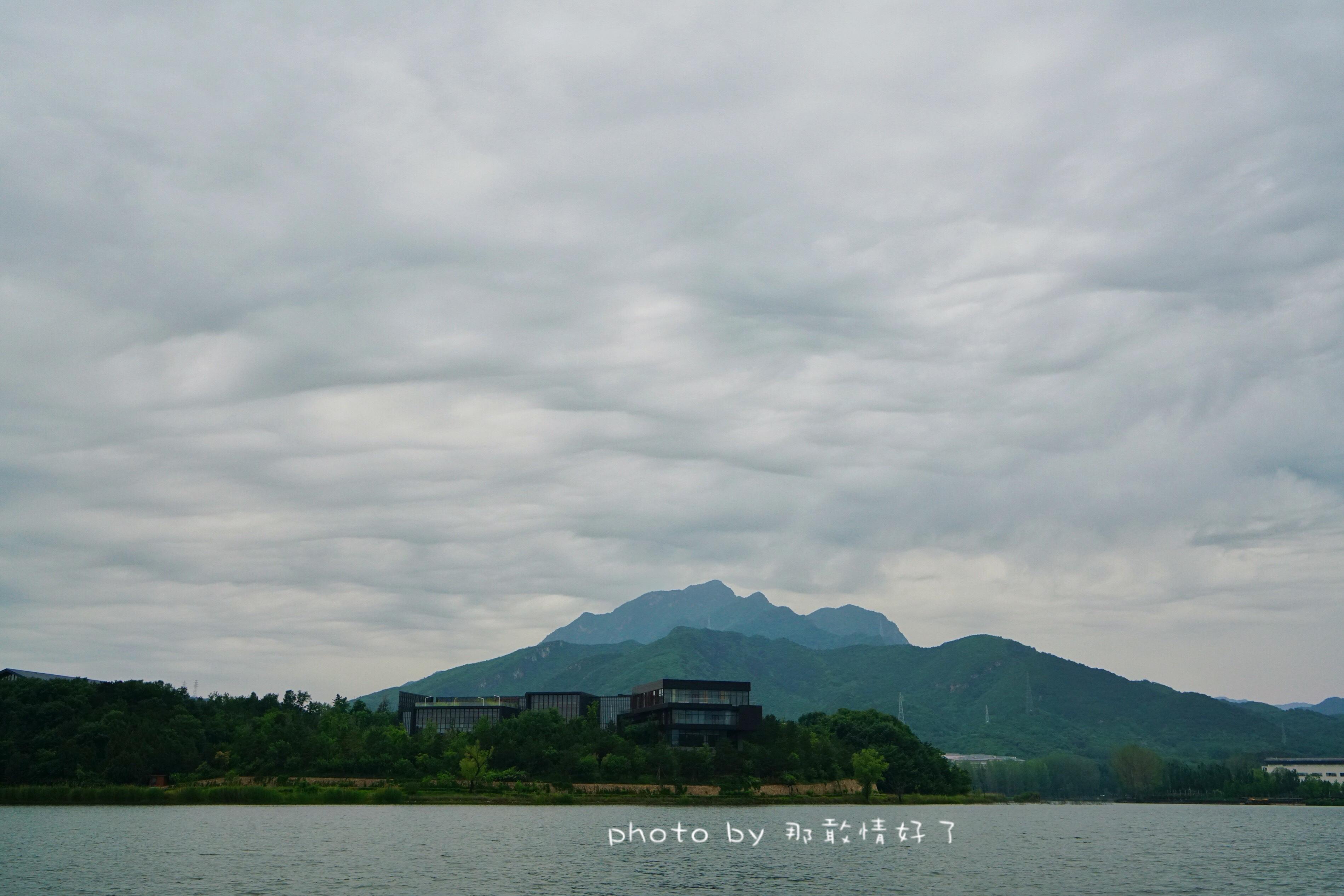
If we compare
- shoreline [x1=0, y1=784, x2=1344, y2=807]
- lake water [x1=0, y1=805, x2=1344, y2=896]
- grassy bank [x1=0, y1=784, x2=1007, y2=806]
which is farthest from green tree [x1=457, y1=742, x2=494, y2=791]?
lake water [x1=0, y1=805, x2=1344, y2=896]

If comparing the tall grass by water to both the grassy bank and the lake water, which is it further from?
the lake water

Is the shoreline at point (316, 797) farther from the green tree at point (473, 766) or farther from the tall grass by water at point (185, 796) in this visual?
the green tree at point (473, 766)

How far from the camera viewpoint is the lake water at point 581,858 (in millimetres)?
70625

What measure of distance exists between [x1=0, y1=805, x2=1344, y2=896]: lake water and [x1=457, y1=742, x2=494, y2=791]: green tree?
43.2 metres

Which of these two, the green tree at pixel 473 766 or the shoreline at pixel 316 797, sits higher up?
the green tree at pixel 473 766

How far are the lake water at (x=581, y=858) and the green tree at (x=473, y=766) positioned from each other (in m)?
43.2

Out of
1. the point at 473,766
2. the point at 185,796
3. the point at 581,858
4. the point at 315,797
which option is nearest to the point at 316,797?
the point at 315,797

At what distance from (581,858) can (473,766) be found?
109796 millimetres

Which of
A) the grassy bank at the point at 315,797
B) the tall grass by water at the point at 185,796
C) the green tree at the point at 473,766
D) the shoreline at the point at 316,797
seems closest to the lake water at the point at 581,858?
the tall grass by water at the point at 185,796

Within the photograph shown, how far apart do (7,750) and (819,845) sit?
489ft

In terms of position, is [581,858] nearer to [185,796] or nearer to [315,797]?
[315,797]

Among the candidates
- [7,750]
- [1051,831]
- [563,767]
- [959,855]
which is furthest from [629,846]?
[7,750]

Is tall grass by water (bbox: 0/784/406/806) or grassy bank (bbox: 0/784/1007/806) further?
grassy bank (bbox: 0/784/1007/806)

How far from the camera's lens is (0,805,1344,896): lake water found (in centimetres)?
7062
